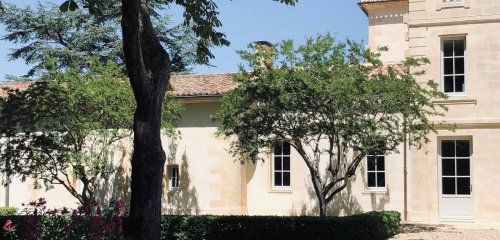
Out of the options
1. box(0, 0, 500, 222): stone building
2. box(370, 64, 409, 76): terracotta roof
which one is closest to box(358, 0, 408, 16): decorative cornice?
box(0, 0, 500, 222): stone building

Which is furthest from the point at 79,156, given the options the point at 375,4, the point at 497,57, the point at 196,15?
the point at 375,4

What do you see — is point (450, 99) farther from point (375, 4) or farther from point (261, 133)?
point (375, 4)

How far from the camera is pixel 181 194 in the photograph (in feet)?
75.5

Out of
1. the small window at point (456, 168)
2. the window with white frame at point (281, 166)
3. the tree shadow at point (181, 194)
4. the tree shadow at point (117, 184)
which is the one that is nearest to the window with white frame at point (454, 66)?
the small window at point (456, 168)

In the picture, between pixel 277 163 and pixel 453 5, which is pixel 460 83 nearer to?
pixel 453 5

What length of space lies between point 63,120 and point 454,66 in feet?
37.6

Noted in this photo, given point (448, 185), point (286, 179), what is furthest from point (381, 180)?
point (286, 179)

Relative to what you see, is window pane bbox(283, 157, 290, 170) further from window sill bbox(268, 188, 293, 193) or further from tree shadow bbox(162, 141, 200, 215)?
tree shadow bbox(162, 141, 200, 215)

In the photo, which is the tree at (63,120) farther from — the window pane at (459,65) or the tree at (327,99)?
the window pane at (459,65)

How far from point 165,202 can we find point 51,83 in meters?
7.05

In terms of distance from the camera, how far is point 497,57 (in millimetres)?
18844

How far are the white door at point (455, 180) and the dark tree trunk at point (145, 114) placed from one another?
12124 mm

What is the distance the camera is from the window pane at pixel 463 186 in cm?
1898

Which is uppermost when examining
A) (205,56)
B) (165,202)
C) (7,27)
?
(7,27)
